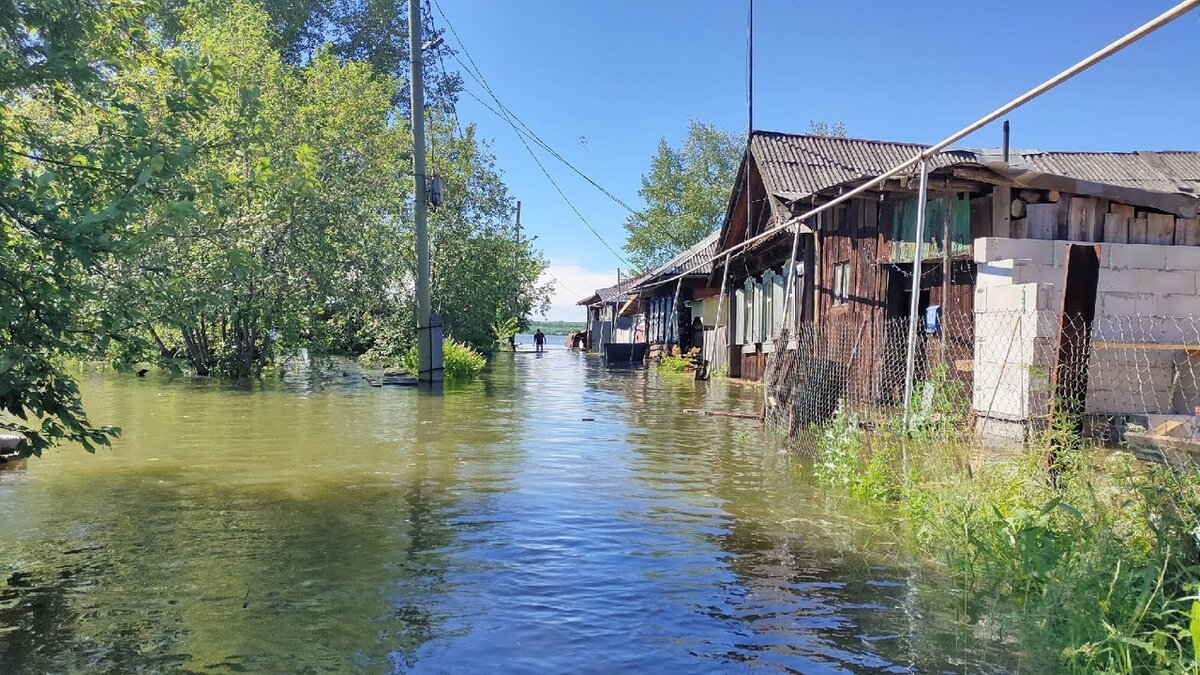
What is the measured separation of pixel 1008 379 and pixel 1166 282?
2246 mm

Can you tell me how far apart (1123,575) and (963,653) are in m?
0.85

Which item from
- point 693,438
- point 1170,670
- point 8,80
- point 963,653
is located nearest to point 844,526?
point 963,653

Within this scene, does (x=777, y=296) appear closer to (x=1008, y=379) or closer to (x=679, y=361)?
(x=1008, y=379)

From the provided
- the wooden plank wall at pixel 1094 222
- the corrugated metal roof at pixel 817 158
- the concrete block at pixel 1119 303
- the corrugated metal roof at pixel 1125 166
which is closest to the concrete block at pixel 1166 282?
the concrete block at pixel 1119 303

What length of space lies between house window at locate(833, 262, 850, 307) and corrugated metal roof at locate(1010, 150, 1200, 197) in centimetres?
617

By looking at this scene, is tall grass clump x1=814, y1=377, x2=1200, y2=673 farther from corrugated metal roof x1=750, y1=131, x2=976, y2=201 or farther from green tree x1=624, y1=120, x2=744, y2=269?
green tree x1=624, y1=120, x2=744, y2=269

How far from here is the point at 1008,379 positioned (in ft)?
27.9

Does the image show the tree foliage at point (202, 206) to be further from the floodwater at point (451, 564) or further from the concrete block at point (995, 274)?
the concrete block at point (995, 274)

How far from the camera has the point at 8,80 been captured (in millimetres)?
4539

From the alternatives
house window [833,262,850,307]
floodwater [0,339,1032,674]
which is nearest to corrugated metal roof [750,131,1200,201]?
house window [833,262,850,307]

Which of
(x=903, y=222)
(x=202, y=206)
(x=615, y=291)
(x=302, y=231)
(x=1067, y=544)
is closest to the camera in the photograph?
(x=1067, y=544)

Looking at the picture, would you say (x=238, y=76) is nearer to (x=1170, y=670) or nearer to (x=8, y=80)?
(x=8, y=80)

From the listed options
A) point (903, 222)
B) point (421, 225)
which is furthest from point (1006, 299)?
point (421, 225)

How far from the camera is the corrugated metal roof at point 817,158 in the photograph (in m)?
17.1
